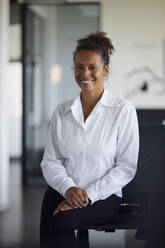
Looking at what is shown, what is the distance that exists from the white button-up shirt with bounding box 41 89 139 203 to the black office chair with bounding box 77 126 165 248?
148mm

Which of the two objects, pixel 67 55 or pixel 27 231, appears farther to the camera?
pixel 67 55

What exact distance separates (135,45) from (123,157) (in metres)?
4.39

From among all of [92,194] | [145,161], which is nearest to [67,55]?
[145,161]

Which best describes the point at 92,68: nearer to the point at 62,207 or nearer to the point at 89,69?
the point at 89,69

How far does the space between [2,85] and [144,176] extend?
Answer: 8.67 ft

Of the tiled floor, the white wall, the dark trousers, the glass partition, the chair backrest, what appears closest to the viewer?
the dark trousers

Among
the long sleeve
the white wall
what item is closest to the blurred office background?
the white wall

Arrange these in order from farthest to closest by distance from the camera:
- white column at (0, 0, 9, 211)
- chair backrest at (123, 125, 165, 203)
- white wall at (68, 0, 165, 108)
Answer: white wall at (68, 0, 165, 108) → white column at (0, 0, 9, 211) → chair backrest at (123, 125, 165, 203)

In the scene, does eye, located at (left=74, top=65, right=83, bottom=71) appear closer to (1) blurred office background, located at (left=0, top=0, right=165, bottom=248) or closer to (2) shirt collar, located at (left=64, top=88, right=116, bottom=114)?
(2) shirt collar, located at (left=64, top=88, right=116, bottom=114)

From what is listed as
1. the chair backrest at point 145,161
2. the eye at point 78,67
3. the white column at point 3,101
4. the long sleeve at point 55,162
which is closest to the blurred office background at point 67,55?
the white column at point 3,101

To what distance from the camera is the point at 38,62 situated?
7164mm

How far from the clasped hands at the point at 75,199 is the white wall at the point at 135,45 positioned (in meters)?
4.35

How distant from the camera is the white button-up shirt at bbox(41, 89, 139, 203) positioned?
2680 mm

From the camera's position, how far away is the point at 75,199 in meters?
2.60
